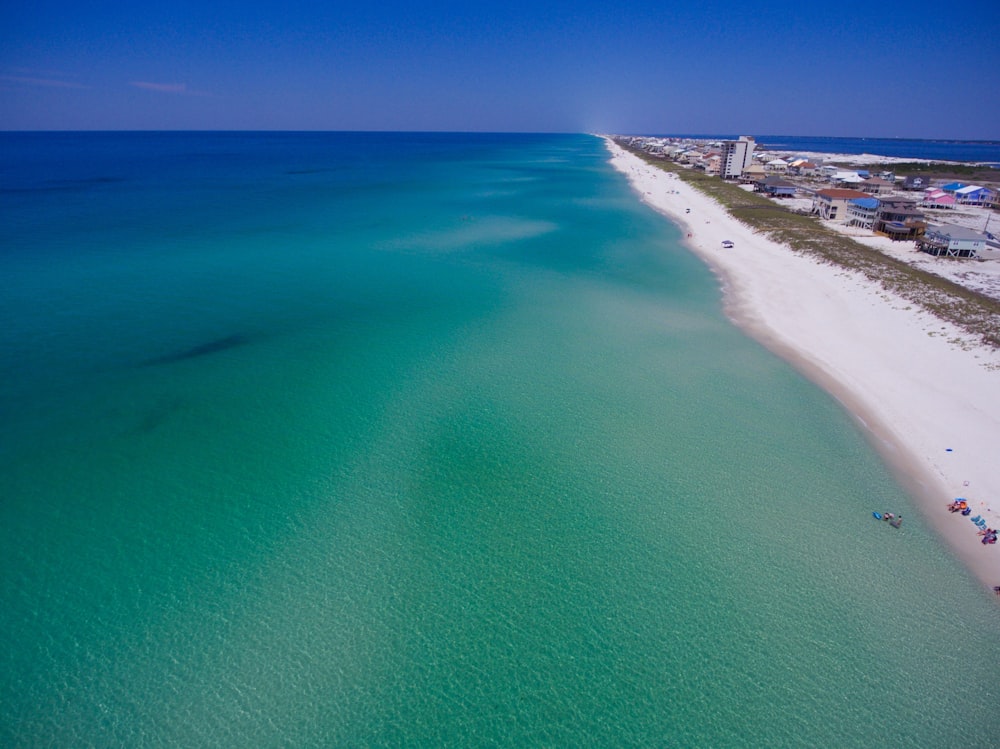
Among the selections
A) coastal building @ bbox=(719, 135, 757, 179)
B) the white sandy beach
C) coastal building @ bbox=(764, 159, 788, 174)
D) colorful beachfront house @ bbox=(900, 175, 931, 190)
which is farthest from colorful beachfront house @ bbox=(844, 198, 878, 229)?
coastal building @ bbox=(764, 159, 788, 174)

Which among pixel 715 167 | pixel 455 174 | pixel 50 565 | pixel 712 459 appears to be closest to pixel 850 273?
pixel 712 459

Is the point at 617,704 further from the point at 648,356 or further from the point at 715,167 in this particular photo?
the point at 715,167

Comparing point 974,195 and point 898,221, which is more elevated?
point 974,195

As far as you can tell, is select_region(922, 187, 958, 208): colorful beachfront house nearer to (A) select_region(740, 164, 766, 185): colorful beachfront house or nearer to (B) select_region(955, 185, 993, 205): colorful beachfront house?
(B) select_region(955, 185, 993, 205): colorful beachfront house

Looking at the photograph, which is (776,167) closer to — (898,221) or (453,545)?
(898,221)

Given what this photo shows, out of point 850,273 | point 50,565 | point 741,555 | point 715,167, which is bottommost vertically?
point 50,565

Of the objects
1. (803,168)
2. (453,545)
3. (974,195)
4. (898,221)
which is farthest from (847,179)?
(453,545)
